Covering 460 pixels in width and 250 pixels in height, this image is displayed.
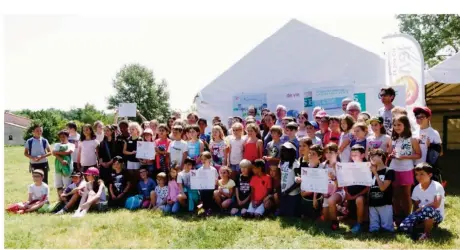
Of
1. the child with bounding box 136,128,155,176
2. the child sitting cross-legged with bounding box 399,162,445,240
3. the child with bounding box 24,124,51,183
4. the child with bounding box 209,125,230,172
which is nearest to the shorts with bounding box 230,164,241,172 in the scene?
the child with bounding box 209,125,230,172

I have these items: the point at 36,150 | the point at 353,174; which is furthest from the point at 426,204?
the point at 36,150

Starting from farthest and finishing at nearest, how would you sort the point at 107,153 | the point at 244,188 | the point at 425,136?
the point at 107,153
the point at 244,188
the point at 425,136

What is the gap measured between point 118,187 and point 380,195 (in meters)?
4.45

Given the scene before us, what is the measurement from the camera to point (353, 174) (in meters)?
5.25

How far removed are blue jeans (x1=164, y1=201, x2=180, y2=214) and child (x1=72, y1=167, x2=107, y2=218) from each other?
122 cm

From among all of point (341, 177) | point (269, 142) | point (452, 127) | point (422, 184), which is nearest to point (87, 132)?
point (269, 142)

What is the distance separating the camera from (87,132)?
7.58 m

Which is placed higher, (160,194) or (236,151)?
(236,151)

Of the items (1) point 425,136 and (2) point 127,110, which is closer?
(1) point 425,136

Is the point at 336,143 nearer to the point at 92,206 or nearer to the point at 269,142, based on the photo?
the point at 269,142

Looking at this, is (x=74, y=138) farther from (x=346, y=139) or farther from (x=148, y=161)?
(x=346, y=139)

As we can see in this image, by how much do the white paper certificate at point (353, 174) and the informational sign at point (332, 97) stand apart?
4.09 meters

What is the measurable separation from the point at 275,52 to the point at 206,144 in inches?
164

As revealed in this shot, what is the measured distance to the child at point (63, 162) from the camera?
25.1ft
